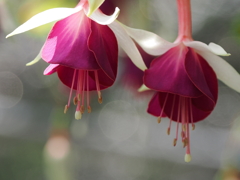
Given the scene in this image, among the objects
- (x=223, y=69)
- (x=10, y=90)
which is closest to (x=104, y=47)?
(x=223, y=69)

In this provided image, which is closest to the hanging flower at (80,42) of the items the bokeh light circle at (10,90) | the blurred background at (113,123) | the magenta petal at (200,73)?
the magenta petal at (200,73)

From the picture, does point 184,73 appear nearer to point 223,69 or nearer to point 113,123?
point 223,69

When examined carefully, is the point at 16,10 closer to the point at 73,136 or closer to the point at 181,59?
the point at 181,59

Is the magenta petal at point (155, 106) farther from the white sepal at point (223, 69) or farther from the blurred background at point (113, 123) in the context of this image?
the blurred background at point (113, 123)

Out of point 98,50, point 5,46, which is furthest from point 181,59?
point 5,46

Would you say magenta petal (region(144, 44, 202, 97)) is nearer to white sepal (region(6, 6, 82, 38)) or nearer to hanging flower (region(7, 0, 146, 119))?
hanging flower (region(7, 0, 146, 119))

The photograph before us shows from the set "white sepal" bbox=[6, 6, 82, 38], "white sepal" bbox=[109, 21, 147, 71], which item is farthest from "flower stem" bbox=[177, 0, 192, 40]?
"white sepal" bbox=[6, 6, 82, 38]
